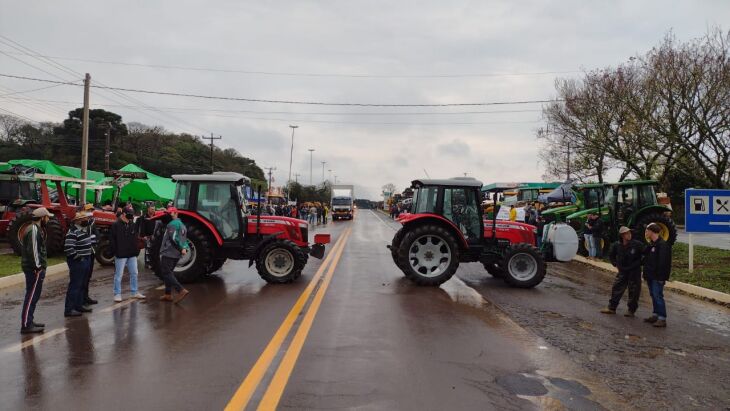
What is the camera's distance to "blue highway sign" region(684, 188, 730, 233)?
1271 cm

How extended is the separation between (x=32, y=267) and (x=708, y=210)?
561 inches

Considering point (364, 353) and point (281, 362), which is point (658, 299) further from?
point (281, 362)

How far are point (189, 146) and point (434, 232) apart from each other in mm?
70150

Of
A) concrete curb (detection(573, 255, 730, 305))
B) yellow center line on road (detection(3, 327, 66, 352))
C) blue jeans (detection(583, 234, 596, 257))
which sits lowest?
yellow center line on road (detection(3, 327, 66, 352))

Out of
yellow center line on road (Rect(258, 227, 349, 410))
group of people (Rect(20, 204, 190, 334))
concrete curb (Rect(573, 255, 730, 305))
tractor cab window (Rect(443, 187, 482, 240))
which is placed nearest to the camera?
yellow center line on road (Rect(258, 227, 349, 410))

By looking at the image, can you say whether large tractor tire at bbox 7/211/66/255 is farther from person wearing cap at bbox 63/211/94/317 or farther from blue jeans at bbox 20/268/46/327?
blue jeans at bbox 20/268/46/327

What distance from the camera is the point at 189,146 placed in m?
74.8

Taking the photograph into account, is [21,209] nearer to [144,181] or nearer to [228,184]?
[228,184]

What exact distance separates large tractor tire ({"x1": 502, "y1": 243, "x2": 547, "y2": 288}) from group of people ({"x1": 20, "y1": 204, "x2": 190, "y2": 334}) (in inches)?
250

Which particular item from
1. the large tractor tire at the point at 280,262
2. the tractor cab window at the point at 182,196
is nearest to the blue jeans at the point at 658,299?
the large tractor tire at the point at 280,262

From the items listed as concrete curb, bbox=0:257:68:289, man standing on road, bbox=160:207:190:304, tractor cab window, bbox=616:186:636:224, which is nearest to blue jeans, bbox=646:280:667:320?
man standing on road, bbox=160:207:190:304

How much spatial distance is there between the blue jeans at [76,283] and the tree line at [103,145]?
47151mm

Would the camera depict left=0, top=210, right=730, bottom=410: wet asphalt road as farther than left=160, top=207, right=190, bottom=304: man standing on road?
No

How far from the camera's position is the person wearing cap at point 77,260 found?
297 inches
